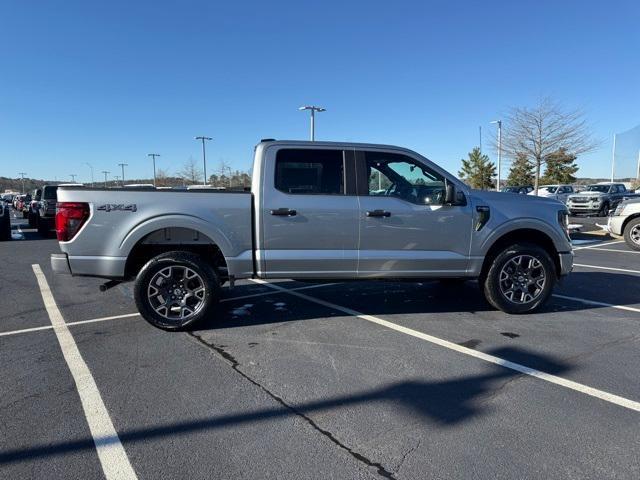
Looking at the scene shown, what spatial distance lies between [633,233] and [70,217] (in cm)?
1277

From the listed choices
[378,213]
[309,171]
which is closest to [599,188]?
[378,213]

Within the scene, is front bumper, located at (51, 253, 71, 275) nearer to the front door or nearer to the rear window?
the front door

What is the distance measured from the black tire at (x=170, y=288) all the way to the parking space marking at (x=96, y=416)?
0.78m

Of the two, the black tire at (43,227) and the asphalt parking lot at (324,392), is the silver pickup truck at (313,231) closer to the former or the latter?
the asphalt parking lot at (324,392)

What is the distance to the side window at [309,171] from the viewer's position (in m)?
5.26

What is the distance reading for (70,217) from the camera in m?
4.88

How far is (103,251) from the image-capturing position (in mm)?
4977

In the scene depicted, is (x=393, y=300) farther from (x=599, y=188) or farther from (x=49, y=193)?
(x=599, y=188)

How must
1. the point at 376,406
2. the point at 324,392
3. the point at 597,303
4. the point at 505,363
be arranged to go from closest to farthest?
1. the point at 376,406
2. the point at 324,392
3. the point at 505,363
4. the point at 597,303

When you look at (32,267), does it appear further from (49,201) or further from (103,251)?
(49,201)

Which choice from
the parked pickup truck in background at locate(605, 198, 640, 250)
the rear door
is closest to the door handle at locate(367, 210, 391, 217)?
the rear door

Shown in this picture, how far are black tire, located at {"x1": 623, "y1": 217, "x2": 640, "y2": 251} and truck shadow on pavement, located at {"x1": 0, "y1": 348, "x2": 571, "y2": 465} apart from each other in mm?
9860

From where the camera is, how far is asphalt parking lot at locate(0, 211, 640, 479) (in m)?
2.70

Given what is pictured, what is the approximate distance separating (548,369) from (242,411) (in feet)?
8.60
